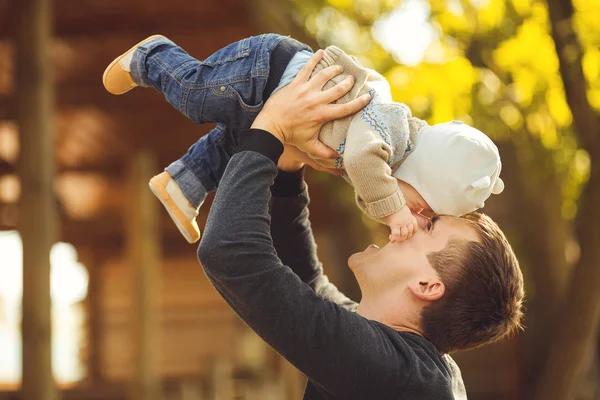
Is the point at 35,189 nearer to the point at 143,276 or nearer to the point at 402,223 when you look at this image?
the point at 402,223

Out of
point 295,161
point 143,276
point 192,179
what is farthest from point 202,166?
point 143,276

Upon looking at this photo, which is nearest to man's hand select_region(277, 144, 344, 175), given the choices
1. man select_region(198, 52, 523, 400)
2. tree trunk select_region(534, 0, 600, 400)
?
man select_region(198, 52, 523, 400)

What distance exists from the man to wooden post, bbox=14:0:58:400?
2566mm

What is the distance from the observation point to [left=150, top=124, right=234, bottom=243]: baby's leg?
2.72m

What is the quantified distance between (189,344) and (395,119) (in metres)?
13.2

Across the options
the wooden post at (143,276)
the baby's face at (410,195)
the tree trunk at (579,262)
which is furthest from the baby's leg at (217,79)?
the wooden post at (143,276)

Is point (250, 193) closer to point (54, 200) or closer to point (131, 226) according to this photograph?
point (54, 200)

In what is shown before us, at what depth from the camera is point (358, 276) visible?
2732 mm

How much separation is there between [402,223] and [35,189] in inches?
123

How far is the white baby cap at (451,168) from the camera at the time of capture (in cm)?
256

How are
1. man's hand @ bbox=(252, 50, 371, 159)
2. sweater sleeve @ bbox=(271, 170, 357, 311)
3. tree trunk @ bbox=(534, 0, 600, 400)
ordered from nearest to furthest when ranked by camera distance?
man's hand @ bbox=(252, 50, 371, 159) → sweater sleeve @ bbox=(271, 170, 357, 311) → tree trunk @ bbox=(534, 0, 600, 400)

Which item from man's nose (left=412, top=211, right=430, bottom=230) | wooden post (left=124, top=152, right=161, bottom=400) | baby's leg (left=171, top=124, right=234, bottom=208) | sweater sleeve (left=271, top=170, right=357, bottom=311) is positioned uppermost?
baby's leg (left=171, top=124, right=234, bottom=208)

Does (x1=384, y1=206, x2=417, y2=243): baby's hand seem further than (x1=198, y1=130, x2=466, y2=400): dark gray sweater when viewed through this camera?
Yes

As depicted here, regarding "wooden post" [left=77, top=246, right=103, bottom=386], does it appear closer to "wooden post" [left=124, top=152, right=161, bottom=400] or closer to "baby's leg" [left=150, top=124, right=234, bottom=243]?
"wooden post" [left=124, top=152, right=161, bottom=400]
